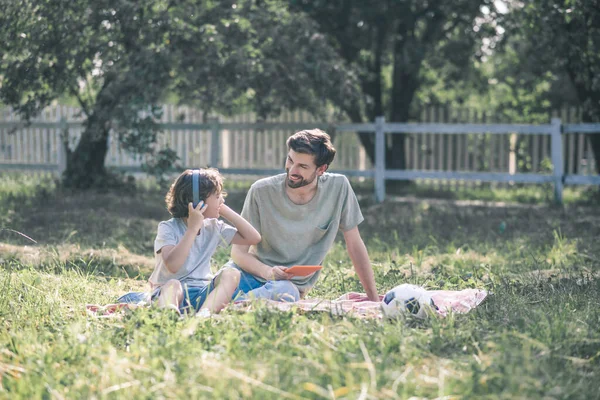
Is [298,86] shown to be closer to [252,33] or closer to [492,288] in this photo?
[252,33]

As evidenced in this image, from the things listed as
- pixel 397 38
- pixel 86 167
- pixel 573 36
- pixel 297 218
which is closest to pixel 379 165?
pixel 397 38

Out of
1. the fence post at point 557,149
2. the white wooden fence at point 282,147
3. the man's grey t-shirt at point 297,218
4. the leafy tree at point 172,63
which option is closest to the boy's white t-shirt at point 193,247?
the man's grey t-shirt at point 297,218

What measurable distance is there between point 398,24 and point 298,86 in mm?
3572

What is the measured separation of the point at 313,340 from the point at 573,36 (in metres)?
9.21

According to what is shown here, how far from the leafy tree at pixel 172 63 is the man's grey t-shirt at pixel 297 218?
19.2ft

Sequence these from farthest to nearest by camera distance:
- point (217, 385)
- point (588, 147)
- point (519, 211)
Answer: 1. point (588, 147)
2. point (519, 211)
3. point (217, 385)

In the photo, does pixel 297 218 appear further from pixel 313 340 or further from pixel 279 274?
pixel 313 340

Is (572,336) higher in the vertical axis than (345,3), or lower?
lower

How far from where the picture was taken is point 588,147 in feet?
48.1

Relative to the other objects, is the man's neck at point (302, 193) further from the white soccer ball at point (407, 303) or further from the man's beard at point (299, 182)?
the white soccer ball at point (407, 303)

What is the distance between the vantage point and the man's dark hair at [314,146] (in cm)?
465

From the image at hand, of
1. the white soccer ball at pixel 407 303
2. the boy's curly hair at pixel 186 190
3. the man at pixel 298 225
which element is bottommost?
the white soccer ball at pixel 407 303

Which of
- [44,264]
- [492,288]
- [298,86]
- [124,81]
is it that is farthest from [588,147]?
[44,264]

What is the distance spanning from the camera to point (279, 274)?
4746mm
